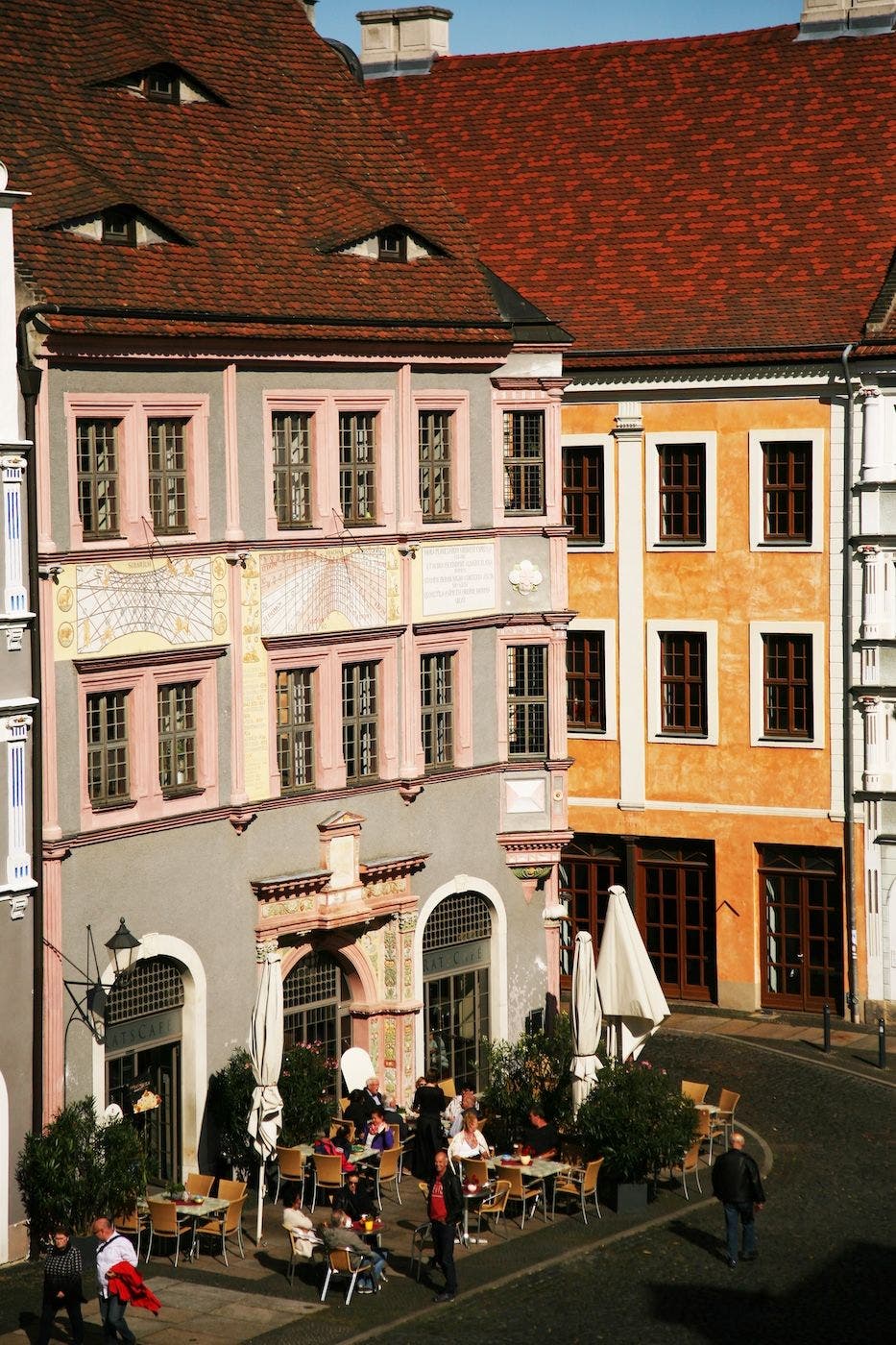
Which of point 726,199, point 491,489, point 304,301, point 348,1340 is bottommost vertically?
point 348,1340

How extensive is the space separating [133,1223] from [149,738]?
21.1 feet

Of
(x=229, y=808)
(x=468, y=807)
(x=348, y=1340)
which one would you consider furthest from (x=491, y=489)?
(x=348, y=1340)

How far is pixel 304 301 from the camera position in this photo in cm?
3953

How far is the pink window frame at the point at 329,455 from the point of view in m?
38.9

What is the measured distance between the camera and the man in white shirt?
30.5 metres

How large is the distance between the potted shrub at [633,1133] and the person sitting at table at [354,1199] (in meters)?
3.37

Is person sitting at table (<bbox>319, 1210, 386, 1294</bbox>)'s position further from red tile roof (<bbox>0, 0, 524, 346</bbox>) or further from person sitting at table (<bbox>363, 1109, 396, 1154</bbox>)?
red tile roof (<bbox>0, 0, 524, 346</bbox>)

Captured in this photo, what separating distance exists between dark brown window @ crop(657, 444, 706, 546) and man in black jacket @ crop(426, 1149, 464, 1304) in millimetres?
20151

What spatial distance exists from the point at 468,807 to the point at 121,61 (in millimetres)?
12239

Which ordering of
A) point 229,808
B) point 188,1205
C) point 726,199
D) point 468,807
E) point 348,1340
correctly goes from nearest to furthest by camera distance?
point 348,1340 → point 188,1205 → point 229,808 → point 468,807 → point 726,199

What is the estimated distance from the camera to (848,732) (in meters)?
49.6

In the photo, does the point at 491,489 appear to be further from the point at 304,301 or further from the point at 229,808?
the point at 229,808

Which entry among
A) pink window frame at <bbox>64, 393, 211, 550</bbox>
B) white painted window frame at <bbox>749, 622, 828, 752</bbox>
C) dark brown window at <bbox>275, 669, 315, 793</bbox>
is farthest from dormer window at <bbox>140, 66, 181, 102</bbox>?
white painted window frame at <bbox>749, 622, 828, 752</bbox>

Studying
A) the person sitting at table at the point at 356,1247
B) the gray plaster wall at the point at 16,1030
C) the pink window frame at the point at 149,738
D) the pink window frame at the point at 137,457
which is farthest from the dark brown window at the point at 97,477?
the person sitting at table at the point at 356,1247
